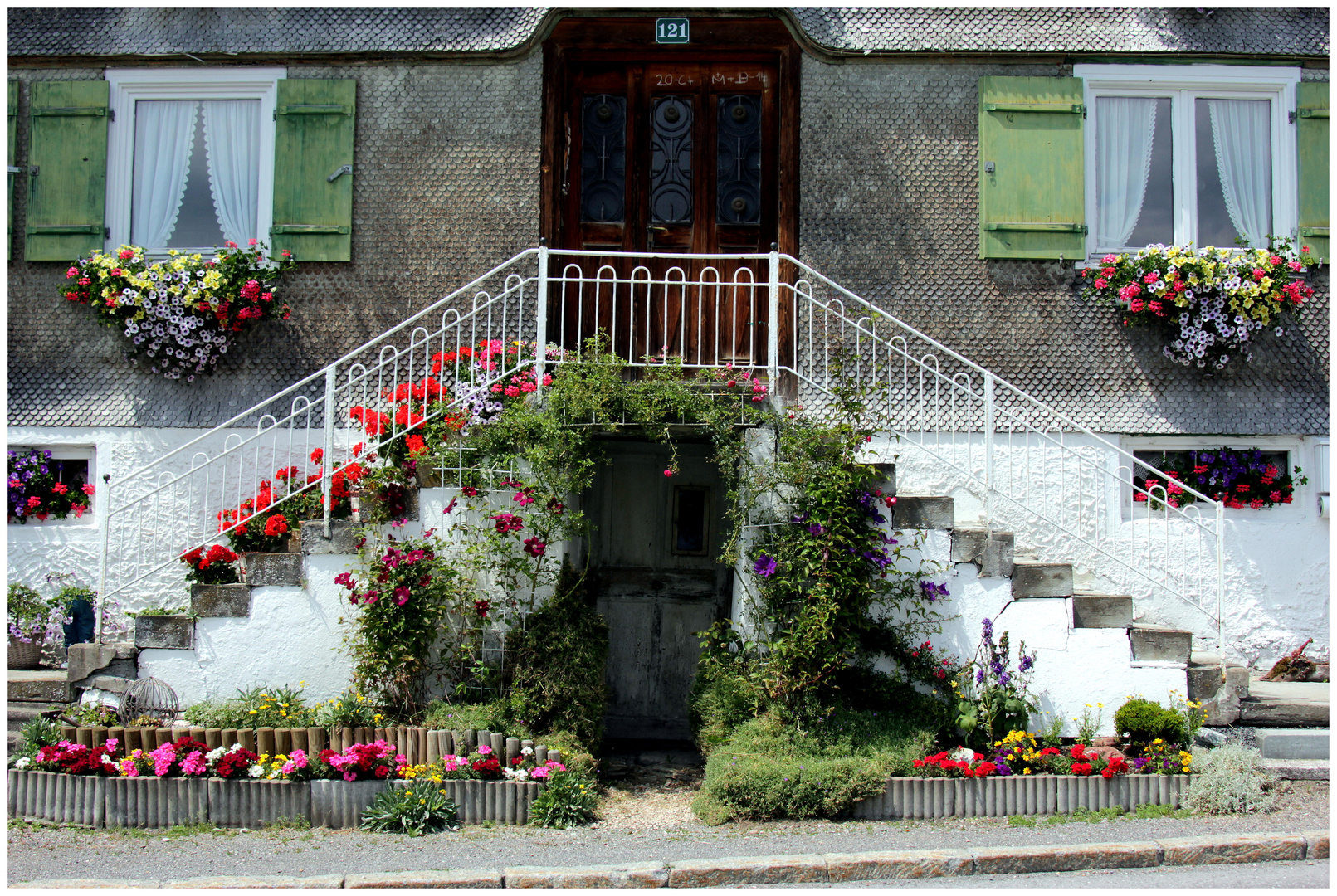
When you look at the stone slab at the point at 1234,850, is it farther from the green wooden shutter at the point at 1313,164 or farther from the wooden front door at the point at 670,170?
the green wooden shutter at the point at 1313,164

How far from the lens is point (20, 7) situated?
804 centimetres

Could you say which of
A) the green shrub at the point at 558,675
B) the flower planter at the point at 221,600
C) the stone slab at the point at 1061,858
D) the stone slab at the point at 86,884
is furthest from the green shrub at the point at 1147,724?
the flower planter at the point at 221,600

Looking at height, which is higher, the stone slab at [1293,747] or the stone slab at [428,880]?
the stone slab at [1293,747]

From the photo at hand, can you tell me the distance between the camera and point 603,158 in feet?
26.9

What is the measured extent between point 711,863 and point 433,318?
4668 millimetres

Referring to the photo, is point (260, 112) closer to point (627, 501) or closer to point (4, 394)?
point (4, 394)

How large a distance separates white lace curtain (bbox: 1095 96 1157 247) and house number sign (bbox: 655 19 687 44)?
3.21 metres

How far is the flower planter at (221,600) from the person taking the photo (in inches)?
248

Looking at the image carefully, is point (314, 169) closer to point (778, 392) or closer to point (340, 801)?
point (778, 392)

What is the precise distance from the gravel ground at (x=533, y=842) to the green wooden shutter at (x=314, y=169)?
14.2 feet

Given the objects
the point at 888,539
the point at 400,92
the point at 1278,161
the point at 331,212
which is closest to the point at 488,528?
the point at 888,539

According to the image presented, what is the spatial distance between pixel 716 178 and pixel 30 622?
19.4ft

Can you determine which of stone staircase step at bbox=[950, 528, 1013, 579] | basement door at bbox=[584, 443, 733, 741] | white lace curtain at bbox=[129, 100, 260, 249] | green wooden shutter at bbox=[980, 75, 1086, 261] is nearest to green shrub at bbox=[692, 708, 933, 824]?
stone staircase step at bbox=[950, 528, 1013, 579]

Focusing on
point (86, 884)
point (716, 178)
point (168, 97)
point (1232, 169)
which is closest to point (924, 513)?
point (716, 178)
